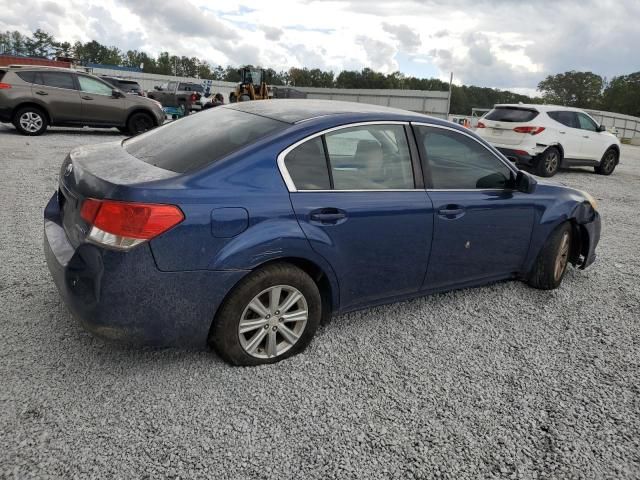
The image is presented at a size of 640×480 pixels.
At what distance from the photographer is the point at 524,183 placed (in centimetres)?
408

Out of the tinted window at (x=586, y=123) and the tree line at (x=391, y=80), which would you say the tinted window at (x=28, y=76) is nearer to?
the tinted window at (x=586, y=123)

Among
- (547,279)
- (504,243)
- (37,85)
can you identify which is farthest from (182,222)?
(37,85)

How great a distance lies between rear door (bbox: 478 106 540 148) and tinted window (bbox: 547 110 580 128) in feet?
1.68

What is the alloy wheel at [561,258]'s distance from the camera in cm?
453

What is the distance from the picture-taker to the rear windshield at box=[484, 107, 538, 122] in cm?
1193

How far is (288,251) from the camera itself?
291cm

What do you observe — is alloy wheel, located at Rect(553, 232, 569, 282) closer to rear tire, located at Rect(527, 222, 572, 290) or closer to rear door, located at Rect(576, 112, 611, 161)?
rear tire, located at Rect(527, 222, 572, 290)

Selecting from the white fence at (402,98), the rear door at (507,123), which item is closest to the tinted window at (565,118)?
the rear door at (507,123)

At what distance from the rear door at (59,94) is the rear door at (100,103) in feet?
0.59

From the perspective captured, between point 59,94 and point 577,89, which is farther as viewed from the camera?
point 577,89

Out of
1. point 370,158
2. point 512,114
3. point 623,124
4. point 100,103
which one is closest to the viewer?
point 370,158

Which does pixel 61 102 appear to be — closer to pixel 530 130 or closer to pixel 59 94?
pixel 59 94

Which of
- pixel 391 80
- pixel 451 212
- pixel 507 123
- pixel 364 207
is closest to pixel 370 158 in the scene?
pixel 364 207

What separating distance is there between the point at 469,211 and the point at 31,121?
39.8 ft
